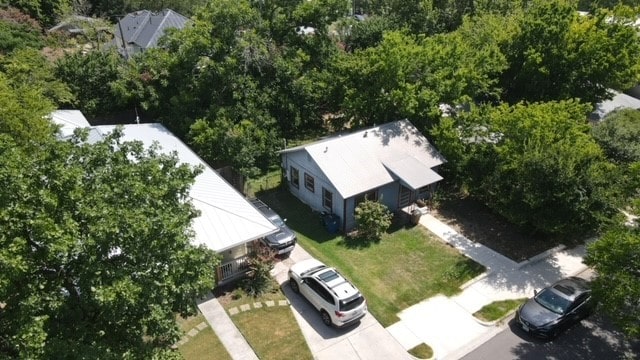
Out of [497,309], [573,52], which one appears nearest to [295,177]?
[497,309]

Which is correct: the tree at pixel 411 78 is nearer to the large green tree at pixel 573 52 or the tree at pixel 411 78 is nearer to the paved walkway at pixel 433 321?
the large green tree at pixel 573 52

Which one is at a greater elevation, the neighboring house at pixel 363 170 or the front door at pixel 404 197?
the neighboring house at pixel 363 170

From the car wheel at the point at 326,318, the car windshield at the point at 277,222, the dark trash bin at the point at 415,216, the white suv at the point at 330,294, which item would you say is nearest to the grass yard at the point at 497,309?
the white suv at the point at 330,294

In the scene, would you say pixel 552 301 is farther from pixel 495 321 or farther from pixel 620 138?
pixel 620 138

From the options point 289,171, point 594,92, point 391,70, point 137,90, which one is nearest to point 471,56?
point 391,70

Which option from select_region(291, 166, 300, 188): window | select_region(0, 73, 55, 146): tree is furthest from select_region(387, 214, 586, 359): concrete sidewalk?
select_region(0, 73, 55, 146): tree

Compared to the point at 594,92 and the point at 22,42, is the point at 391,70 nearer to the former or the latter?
the point at 594,92

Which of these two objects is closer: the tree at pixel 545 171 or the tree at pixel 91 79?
the tree at pixel 545 171
